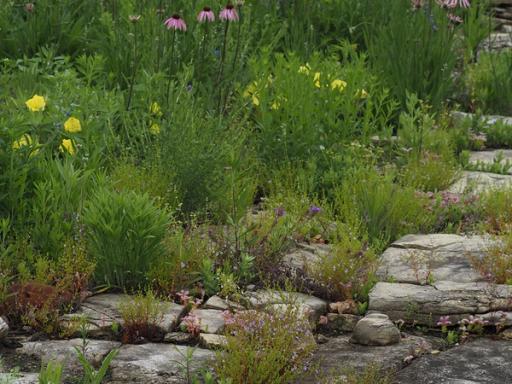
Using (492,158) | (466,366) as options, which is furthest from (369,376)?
(492,158)

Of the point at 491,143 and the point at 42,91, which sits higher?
the point at 42,91

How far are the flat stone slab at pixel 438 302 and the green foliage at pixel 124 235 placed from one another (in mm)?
1114

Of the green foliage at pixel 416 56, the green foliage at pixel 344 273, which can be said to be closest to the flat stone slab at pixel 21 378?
the green foliage at pixel 344 273

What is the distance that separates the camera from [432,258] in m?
5.48

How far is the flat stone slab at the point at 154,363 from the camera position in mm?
4145

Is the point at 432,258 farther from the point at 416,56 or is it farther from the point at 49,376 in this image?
the point at 416,56

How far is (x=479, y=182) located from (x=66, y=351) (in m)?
3.36

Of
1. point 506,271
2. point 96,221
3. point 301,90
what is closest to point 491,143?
point 301,90

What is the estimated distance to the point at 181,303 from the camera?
4.94m

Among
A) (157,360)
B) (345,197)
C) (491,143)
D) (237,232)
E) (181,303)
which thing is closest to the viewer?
(157,360)

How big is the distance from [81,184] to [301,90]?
2.10 metres

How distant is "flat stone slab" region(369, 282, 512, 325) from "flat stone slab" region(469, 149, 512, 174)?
2236mm

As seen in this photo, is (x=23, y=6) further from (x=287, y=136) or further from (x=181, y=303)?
(x=181, y=303)

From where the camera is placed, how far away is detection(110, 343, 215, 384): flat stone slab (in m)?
4.14
